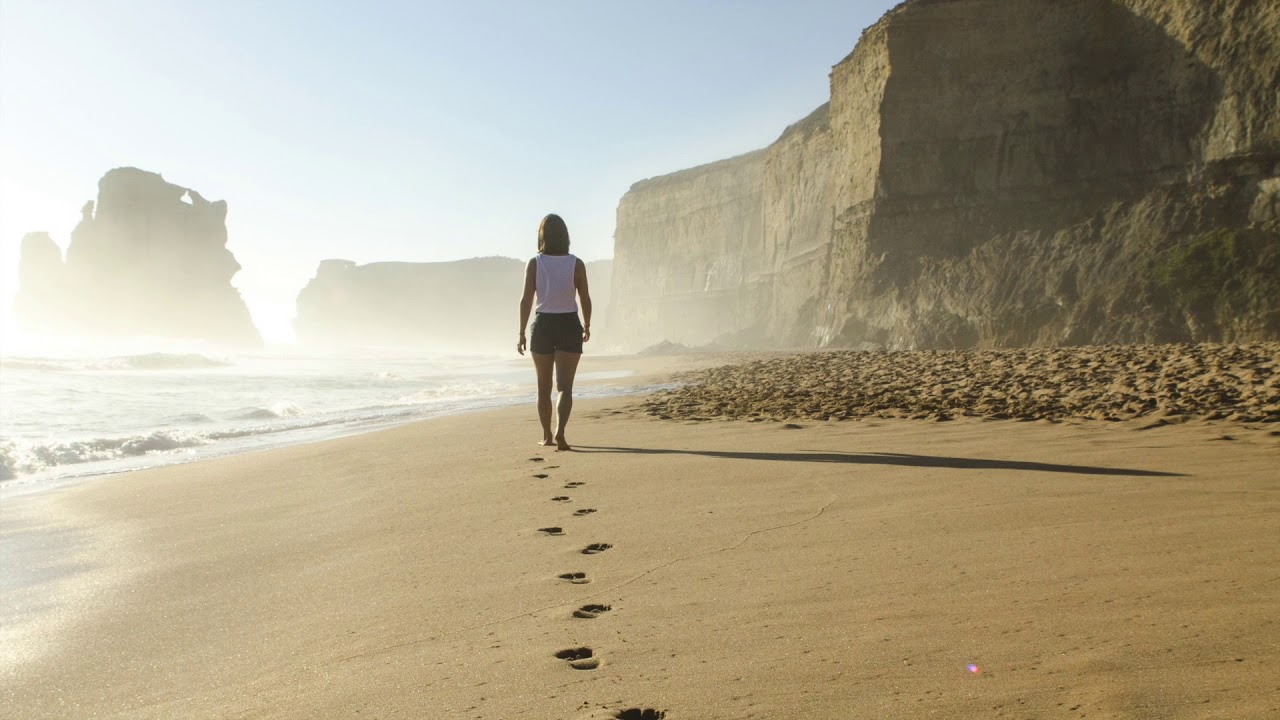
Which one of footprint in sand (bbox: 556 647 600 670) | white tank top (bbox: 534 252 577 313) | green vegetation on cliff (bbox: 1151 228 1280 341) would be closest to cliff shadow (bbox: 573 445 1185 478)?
white tank top (bbox: 534 252 577 313)

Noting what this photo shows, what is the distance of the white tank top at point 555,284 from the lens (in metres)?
5.80

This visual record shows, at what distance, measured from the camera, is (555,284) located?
5789 millimetres

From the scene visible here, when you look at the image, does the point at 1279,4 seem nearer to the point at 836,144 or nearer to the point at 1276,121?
the point at 1276,121

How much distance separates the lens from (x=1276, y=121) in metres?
16.2

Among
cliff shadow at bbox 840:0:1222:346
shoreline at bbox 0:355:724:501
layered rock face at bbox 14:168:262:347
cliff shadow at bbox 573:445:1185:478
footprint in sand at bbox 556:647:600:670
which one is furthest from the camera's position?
layered rock face at bbox 14:168:262:347

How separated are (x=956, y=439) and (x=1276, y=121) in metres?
16.6

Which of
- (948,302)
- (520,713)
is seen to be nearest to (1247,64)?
(948,302)

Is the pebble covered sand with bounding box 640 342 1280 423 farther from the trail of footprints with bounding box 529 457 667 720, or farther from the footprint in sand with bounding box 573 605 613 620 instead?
the footprint in sand with bounding box 573 605 613 620

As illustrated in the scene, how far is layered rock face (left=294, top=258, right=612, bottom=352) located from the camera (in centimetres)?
14362

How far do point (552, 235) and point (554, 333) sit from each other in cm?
74

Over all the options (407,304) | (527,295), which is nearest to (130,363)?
(527,295)

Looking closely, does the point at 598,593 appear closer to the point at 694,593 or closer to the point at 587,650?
the point at 694,593

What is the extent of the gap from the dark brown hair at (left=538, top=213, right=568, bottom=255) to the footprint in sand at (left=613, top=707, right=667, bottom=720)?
15.3 ft

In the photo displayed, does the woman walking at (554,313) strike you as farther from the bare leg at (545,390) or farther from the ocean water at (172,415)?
the ocean water at (172,415)
